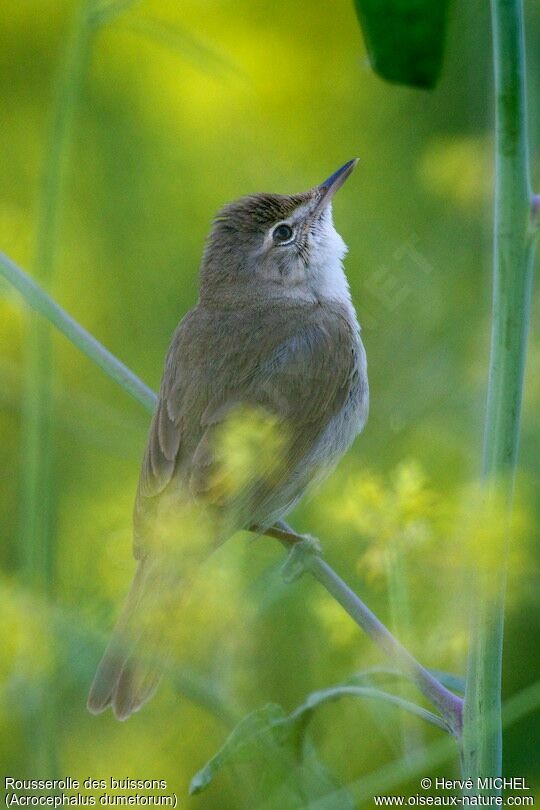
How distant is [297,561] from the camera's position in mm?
1182

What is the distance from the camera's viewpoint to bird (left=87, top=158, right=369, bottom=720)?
1143mm

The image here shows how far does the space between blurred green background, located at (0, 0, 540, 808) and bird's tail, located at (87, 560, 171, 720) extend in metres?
0.04

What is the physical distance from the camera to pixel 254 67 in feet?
6.13

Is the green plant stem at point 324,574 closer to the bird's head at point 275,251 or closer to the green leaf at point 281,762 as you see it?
the green leaf at point 281,762

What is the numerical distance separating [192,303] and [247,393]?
0.60 m

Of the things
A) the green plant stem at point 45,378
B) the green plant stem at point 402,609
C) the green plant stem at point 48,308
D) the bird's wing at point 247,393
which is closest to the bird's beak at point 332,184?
the bird's wing at point 247,393

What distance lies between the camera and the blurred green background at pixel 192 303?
956 mm

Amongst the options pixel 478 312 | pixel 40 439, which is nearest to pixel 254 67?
pixel 478 312

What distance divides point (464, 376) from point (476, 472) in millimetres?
380

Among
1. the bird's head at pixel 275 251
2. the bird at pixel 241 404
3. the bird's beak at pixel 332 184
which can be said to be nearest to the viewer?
the bird at pixel 241 404

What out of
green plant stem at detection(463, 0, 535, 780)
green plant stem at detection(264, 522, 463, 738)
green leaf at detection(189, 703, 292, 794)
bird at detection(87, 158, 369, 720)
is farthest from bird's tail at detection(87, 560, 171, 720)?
green plant stem at detection(463, 0, 535, 780)

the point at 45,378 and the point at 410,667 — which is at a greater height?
the point at 45,378

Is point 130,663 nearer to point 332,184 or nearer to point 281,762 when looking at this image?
point 281,762

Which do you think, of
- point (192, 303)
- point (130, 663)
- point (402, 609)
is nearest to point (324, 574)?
point (402, 609)
